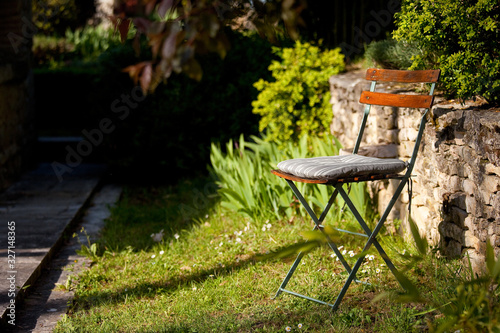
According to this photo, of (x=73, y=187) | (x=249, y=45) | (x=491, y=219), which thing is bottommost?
(x=73, y=187)

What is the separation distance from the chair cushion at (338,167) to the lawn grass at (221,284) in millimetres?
662

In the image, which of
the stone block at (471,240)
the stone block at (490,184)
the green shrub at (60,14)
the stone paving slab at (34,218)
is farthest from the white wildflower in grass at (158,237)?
the green shrub at (60,14)

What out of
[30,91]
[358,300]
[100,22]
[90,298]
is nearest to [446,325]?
[358,300]

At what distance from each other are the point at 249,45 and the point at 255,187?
97.2 inches

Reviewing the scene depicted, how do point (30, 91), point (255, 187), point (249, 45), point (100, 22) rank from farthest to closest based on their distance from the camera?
point (100, 22), point (30, 91), point (249, 45), point (255, 187)

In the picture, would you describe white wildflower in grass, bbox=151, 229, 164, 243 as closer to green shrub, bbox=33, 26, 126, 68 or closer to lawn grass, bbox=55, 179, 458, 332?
lawn grass, bbox=55, 179, 458, 332

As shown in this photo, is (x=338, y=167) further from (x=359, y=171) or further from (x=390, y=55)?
(x=390, y=55)

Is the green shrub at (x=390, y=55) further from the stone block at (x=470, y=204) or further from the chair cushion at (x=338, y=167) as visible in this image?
the chair cushion at (x=338, y=167)

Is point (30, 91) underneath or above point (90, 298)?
above

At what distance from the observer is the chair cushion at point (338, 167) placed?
8.30ft

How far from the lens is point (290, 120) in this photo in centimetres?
523

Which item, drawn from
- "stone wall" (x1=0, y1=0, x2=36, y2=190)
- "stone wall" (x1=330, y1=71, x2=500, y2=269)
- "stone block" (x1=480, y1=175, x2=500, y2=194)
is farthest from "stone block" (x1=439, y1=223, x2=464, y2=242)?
"stone wall" (x1=0, y1=0, x2=36, y2=190)

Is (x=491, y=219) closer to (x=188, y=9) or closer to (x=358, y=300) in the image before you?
(x=358, y=300)

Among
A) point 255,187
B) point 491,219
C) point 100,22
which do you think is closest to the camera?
point 491,219
